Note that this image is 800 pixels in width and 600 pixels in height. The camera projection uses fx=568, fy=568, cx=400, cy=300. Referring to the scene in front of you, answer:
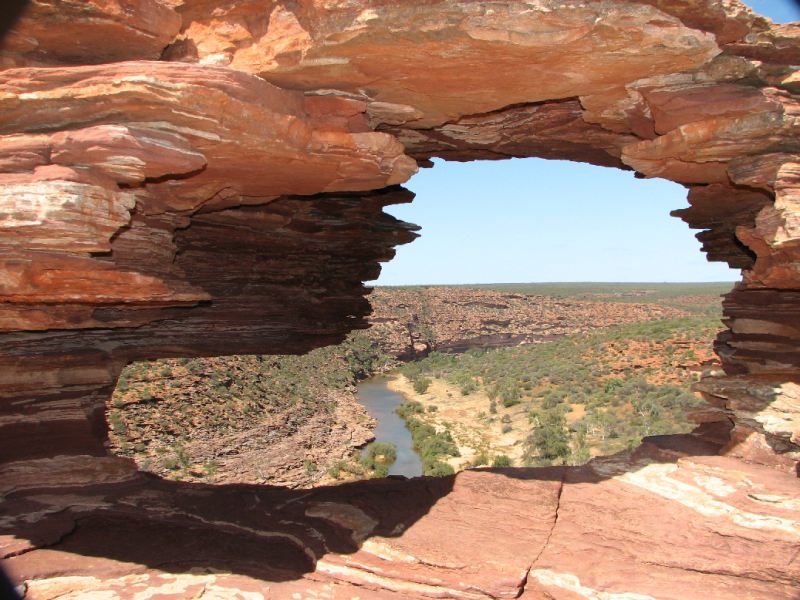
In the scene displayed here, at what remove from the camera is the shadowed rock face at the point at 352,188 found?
733cm

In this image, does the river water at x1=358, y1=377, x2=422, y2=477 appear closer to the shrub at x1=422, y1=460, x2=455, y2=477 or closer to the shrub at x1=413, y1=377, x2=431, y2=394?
the shrub at x1=422, y1=460, x2=455, y2=477

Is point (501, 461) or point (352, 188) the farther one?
point (501, 461)

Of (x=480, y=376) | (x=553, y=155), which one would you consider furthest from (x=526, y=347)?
(x=553, y=155)

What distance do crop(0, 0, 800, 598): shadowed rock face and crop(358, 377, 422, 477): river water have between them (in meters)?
21.7

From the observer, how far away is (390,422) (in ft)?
142

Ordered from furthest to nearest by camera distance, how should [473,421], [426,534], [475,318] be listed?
1. [475,318]
2. [473,421]
3. [426,534]

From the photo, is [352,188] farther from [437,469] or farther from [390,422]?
[390,422]

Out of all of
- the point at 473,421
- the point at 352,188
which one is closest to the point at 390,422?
the point at 473,421

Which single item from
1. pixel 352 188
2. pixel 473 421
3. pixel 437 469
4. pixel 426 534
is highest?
pixel 352 188

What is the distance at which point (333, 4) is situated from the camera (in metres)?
7.43

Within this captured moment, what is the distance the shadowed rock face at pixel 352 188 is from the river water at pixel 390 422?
21658 mm

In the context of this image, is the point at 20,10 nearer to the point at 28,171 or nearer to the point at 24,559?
the point at 28,171

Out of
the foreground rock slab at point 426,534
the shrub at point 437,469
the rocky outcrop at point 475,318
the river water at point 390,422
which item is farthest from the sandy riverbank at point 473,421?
the foreground rock slab at point 426,534

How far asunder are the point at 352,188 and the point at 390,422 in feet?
112
